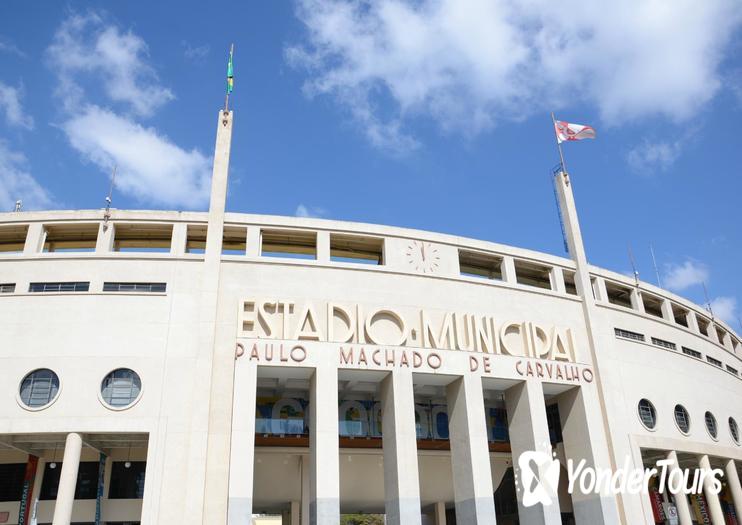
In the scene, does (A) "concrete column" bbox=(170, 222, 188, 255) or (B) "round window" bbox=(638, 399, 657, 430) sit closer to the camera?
(A) "concrete column" bbox=(170, 222, 188, 255)

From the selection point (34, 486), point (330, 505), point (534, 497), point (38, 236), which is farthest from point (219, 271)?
point (534, 497)

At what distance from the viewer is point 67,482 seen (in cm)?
2528

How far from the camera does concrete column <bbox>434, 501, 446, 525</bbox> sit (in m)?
38.6

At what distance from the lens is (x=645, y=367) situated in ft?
123

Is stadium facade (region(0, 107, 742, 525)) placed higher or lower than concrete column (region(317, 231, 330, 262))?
lower

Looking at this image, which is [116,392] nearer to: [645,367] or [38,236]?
[38,236]

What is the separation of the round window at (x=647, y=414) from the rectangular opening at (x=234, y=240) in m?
24.1

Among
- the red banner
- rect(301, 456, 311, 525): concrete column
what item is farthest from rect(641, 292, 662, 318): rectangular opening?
the red banner

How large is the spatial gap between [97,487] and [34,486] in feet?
9.33

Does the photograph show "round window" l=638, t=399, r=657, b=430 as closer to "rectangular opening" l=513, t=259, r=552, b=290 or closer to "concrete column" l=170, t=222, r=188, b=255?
"rectangular opening" l=513, t=259, r=552, b=290

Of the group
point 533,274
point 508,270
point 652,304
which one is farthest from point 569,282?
point 652,304

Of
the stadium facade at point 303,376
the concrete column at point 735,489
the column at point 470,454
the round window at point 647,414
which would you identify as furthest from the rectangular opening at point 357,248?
the concrete column at point 735,489

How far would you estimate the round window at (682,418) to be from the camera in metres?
37.6

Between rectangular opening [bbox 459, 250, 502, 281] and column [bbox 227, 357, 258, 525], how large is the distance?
14.1 metres
